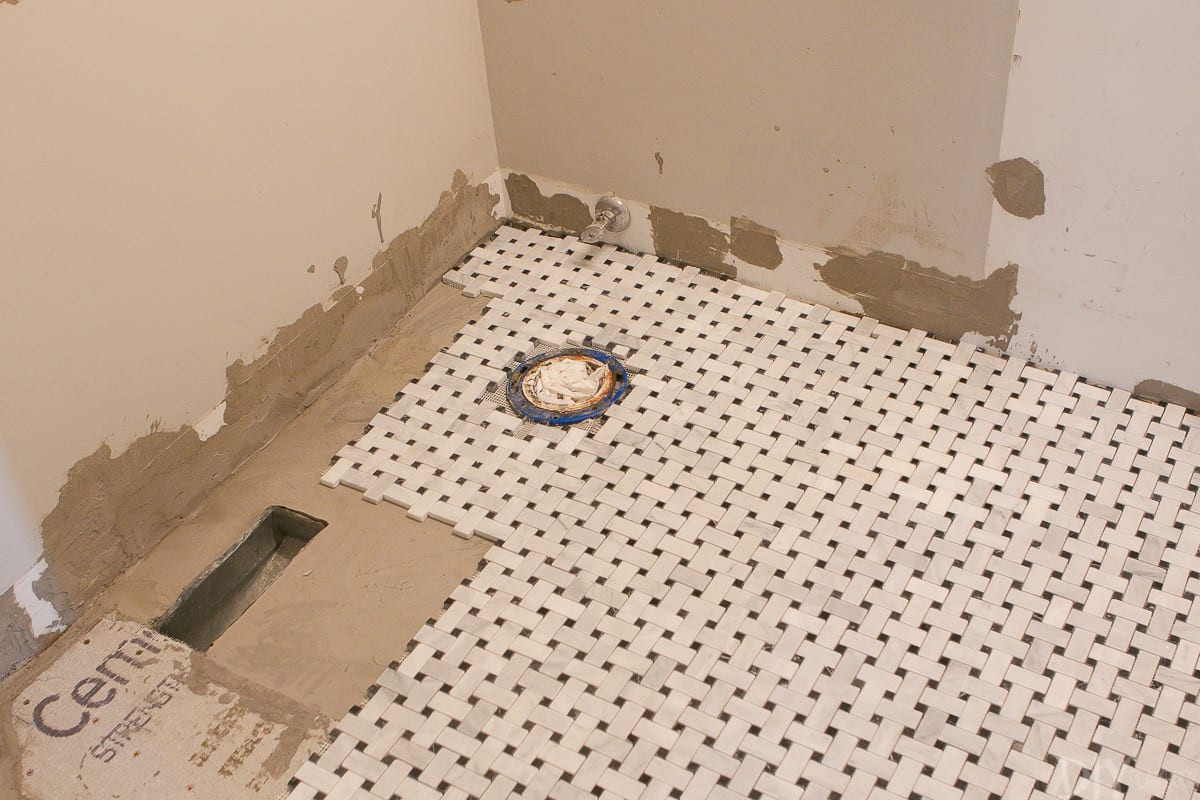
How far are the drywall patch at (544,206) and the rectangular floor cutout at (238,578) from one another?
91 centimetres

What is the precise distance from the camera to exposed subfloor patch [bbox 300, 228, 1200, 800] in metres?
1.77

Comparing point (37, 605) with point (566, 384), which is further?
point (566, 384)

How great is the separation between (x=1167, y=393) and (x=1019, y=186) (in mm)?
453

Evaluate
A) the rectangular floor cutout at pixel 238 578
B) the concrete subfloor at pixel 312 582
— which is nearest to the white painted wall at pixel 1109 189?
the concrete subfloor at pixel 312 582

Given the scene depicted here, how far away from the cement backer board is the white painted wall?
4.62ft

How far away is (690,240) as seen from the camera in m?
2.58

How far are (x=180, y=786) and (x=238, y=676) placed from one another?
0.62 ft

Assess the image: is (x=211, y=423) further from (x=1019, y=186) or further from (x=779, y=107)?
(x=1019, y=186)

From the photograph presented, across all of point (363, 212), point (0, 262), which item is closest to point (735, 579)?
point (363, 212)

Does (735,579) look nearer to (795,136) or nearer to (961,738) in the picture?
(961,738)

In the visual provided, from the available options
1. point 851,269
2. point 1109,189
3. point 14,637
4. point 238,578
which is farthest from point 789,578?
point 14,637

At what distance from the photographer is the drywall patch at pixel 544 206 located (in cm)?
270

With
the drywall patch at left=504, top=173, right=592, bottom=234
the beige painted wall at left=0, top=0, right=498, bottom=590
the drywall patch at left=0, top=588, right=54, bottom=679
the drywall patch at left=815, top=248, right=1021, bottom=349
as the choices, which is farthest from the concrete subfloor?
the drywall patch at left=815, top=248, right=1021, bottom=349

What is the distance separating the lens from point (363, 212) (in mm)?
2396
